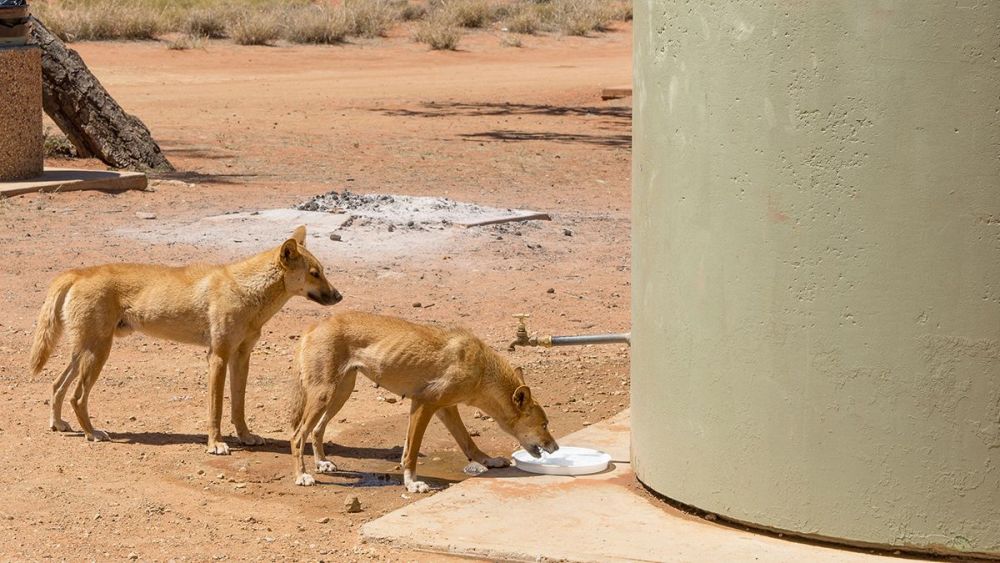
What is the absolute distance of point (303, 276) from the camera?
8.13 meters

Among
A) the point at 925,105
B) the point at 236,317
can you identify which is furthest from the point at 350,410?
the point at 925,105

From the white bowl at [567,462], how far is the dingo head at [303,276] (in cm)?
136

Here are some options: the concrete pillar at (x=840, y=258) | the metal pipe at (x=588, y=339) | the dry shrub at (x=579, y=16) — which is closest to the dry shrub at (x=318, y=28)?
the dry shrub at (x=579, y=16)

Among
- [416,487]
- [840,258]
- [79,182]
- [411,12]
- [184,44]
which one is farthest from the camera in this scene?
[411,12]

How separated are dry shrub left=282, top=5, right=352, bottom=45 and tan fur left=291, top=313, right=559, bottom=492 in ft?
91.1

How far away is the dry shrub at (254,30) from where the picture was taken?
111 feet

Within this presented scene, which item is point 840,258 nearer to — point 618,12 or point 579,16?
point 579,16

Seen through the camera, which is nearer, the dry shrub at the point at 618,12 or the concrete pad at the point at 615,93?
the concrete pad at the point at 615,93

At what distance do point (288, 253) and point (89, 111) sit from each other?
10422 millimetres

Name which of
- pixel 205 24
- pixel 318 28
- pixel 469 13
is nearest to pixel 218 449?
pixel 318 28

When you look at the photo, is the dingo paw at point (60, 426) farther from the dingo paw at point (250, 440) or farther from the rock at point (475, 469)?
the rock at point (475, 469)

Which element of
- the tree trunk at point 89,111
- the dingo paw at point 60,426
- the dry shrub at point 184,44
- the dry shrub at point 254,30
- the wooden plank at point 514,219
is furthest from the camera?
the dry shrub at point 254,30

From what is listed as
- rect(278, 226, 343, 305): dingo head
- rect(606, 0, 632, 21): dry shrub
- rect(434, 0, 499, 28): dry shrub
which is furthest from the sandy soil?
rect(606, 0, 632, 21): dry shrub

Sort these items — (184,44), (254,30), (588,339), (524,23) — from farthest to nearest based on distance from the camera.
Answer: (524,23)
(254,30)
(184,44)
(588,339)
